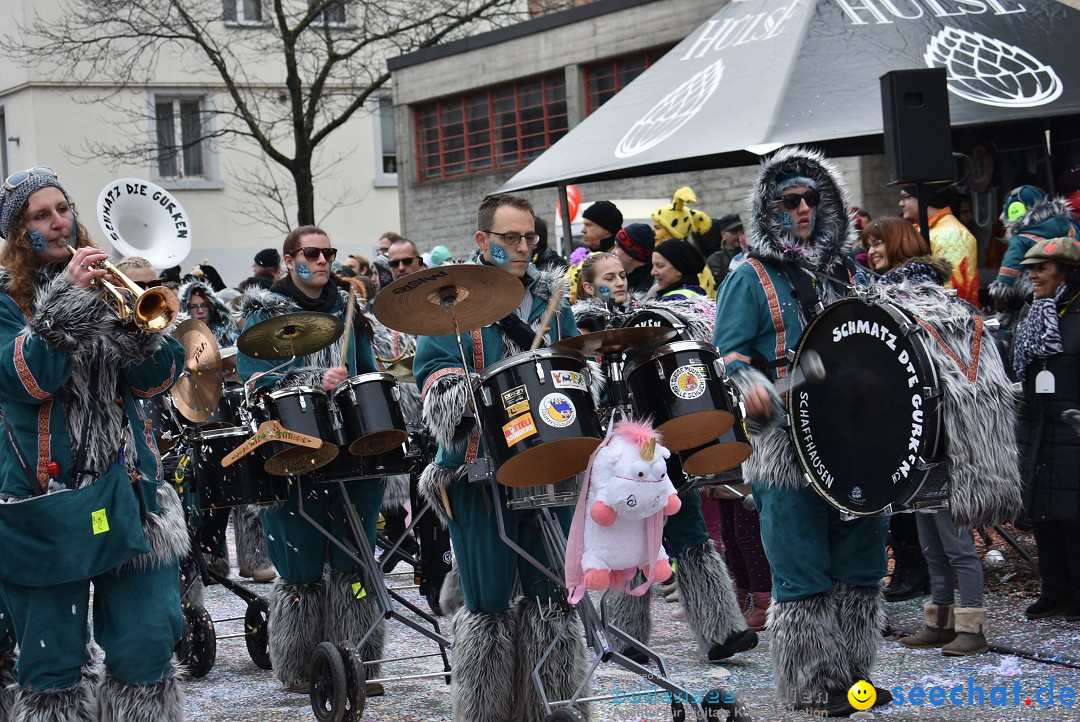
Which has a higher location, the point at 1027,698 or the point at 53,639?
the point at 53,639

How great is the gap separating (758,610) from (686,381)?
314 centimetres

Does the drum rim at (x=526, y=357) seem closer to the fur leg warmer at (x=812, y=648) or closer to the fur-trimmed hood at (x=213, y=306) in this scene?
the fur leg warmer at (x=812, y=648)

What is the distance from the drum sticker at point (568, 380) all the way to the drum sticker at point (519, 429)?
0.50 feet

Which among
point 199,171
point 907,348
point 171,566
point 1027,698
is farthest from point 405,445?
point 199,171

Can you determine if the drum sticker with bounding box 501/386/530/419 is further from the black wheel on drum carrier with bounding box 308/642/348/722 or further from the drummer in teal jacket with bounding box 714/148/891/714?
the black wheel on drum carrier with bounding box 308/642/348/722

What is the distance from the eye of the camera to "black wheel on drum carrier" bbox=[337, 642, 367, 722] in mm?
5844

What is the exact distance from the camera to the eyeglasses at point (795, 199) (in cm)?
573

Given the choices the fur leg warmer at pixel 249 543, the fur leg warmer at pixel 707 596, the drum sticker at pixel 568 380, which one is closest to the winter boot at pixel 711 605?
the fur leg warmer at pixel 707 596

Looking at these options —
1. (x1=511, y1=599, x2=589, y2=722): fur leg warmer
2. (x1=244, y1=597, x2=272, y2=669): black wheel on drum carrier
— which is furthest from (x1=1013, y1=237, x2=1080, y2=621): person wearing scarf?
(x1=244, y1=597, x2=272, y2=669): black wheel on drum carrier

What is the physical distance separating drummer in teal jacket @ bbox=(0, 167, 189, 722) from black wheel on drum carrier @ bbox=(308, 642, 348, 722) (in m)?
1.15

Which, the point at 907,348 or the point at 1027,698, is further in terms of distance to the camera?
the point at 1027,698

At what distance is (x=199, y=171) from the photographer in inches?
1196

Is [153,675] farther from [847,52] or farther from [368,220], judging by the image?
[368,220]

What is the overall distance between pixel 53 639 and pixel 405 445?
6.69 ft
